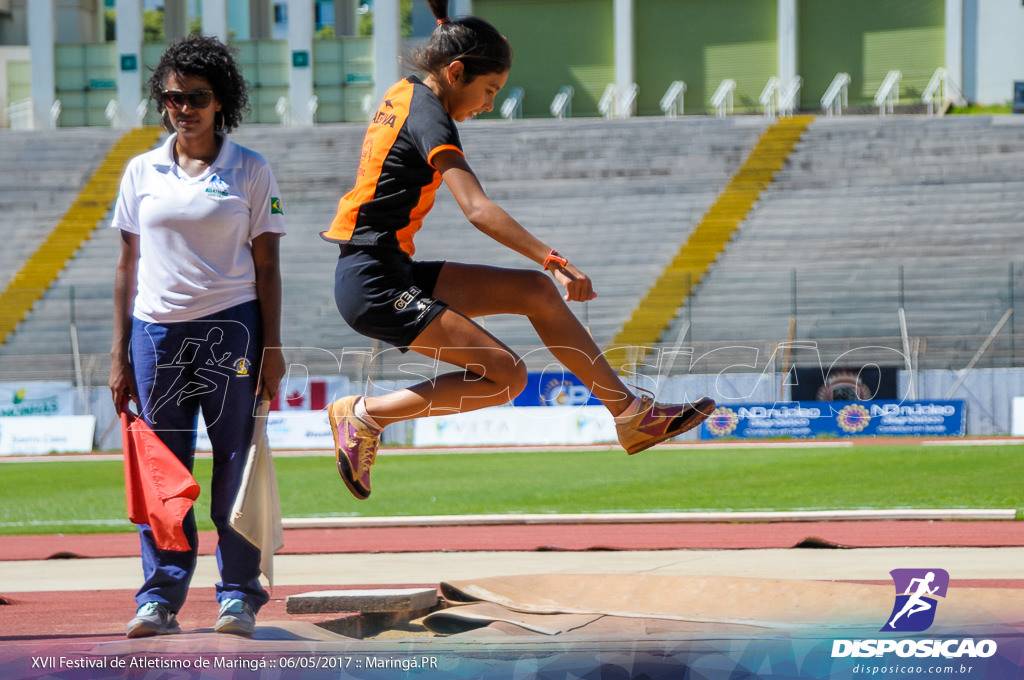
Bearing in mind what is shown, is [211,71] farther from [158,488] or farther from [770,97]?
[770,97]

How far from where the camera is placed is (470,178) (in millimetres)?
3846

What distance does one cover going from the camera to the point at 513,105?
34.1 m

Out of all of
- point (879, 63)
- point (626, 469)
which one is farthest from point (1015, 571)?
point (879, 63)

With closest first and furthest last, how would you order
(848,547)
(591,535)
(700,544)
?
1. (848,547)
2. (700,544)
3. (591,535)

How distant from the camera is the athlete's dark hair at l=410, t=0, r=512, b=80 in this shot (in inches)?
161

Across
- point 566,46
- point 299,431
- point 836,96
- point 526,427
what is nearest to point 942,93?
point 836,96

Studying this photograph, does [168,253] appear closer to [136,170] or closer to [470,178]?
[136,170]

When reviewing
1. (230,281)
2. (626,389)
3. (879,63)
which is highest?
(879,63)

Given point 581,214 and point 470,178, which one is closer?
point 470,178

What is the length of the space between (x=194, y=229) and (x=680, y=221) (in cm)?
2384

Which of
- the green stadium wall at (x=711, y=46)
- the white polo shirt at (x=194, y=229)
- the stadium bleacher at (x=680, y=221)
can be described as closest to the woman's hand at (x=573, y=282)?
the white polo shirt at (x=194, y=229)

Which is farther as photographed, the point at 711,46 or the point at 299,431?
the point at 711,46

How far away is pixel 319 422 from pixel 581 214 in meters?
9.93

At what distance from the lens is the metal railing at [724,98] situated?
111 ft
